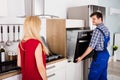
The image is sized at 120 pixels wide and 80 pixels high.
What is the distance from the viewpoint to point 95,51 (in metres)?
2.94

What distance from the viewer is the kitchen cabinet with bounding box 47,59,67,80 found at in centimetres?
255

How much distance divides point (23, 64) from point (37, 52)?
0.29m

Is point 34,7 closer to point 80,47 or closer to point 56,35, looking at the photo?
point 56,35

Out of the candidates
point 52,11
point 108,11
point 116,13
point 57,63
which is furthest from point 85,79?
point 116,13

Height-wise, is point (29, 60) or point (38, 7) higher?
point (38, 7)

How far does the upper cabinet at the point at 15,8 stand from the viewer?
8.79ft

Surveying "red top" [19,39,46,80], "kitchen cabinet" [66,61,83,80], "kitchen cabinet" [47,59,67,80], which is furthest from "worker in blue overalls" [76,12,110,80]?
"red top" [19,39,46,80]

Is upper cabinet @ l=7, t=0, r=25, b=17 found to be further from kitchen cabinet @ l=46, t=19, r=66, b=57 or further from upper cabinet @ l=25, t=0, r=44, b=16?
kitchen cabinet @ l=46, t=19, r=66, b=57

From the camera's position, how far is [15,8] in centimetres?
276

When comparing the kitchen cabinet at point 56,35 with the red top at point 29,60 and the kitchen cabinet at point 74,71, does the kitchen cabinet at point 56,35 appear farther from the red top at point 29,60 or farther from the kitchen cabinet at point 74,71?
the red top at point 29,60

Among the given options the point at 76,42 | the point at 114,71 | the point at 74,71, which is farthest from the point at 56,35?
the point at 114,71

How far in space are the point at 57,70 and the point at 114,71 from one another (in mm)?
2519

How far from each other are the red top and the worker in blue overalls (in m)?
1.17

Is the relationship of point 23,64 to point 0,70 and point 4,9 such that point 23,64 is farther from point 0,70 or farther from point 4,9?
point 4,9
